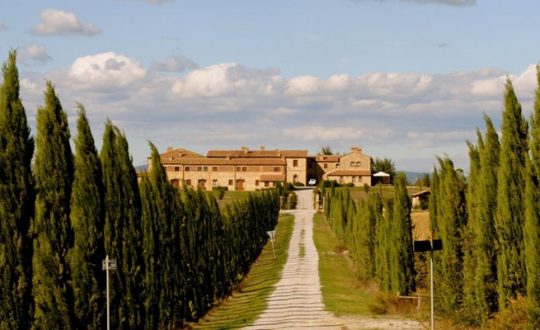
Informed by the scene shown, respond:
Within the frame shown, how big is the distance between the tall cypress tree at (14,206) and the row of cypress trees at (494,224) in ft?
33.0

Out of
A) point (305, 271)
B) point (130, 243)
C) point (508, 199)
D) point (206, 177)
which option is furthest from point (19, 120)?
point (206, 177)

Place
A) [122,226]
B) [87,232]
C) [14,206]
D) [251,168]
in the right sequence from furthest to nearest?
1. [251,168]
2. [122,226]
3. [87,232]
4. [14,206]

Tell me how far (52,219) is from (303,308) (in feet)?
32.8

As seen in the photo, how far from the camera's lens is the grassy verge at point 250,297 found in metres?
21.8

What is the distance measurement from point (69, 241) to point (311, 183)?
96.6 m

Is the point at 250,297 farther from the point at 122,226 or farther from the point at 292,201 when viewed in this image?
the point at 292,201

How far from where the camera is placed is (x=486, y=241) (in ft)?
57.0

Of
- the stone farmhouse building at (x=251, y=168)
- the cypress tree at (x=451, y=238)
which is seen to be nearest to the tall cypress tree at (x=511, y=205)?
the cypress tree at (x=451, y=238)

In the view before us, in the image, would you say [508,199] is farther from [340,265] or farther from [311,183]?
[311,183]

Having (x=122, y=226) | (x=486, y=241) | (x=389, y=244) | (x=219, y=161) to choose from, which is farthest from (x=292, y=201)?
(x=122, y=226)

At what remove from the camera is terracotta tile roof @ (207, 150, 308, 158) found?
10938 centimetres

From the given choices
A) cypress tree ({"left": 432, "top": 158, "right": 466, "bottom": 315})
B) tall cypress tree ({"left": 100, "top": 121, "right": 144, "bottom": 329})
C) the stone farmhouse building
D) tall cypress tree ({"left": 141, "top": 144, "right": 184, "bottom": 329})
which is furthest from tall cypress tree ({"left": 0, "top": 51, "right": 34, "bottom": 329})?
the stone farmhouse building

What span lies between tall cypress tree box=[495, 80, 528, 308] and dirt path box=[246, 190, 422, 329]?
10.2ft

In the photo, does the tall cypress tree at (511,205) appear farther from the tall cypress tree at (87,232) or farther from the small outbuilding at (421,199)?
the small outbuilding at (421,199)
